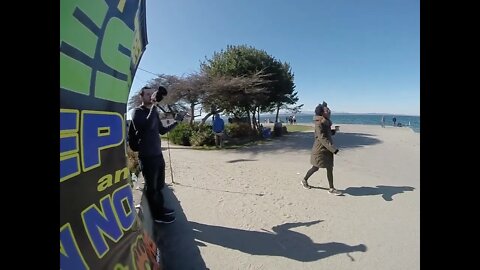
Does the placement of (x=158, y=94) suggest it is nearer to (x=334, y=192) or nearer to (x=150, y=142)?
(x=150, y=142)

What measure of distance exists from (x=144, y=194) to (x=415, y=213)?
4.41 m

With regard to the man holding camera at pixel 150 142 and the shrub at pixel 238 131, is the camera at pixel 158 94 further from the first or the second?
the shrub at pixel 238 131

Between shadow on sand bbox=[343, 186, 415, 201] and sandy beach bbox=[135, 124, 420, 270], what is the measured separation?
0.02 m

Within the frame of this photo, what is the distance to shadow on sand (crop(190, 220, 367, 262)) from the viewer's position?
316 cm

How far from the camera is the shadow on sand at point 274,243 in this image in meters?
3.16

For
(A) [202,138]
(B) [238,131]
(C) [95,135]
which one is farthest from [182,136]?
(C) [95,135]

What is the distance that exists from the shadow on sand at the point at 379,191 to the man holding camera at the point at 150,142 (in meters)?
4.02

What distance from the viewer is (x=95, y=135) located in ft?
4.09

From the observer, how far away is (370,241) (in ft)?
11.2

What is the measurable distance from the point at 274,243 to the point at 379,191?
340cm
